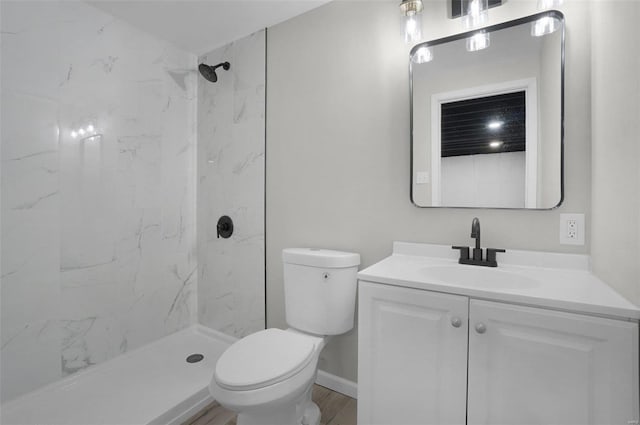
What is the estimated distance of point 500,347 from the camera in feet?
3.14

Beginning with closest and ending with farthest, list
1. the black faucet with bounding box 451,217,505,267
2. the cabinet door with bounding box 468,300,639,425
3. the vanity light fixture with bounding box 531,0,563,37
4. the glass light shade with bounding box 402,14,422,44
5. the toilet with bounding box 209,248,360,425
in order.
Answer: the cabinet door with bounding box 468,300,639,425
the toilet with bounding box 209,248,360,425
the vanity light fixture with bounding box 531,0,563,37
the black faucet with bounding box 451,217,505,267
the glass light shade with bounding box 402,14,422,44

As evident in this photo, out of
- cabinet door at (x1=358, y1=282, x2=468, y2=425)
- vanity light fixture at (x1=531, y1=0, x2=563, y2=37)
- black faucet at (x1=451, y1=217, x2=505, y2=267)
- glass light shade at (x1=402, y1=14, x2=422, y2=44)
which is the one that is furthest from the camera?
glass light shade at (x1=402, y1=14, x2=422, y2=44)

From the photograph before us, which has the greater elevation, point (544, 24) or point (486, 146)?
point (544, 24)

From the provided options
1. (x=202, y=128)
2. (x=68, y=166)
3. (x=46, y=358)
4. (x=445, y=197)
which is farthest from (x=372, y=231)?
(x=46, y=358)

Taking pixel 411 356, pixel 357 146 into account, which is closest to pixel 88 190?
pixel 357 146

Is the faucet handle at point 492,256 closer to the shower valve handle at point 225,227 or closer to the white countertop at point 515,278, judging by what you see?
the white countertop at point 515,278

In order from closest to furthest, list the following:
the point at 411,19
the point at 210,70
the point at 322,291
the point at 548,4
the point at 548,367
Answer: the point at 548,367 < the point at 548,4 < the point at 411,19 < the point at 322,291 < the point at 210,70

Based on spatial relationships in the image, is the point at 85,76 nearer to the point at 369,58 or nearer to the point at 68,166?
the point at 68,166

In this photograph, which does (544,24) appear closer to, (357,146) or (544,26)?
(544,26)

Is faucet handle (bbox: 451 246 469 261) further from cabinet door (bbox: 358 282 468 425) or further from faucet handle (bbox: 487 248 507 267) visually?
cabinet door (bbox: 358 282 468 425)

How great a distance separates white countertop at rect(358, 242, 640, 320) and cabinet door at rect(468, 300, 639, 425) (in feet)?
0.11

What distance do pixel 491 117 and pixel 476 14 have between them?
1.42 ft

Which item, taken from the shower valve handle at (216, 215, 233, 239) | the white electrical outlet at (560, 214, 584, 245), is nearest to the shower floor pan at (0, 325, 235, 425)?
the shower valve handle at (216, 215, 233, 239)

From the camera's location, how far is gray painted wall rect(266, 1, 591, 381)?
49.5 inches
